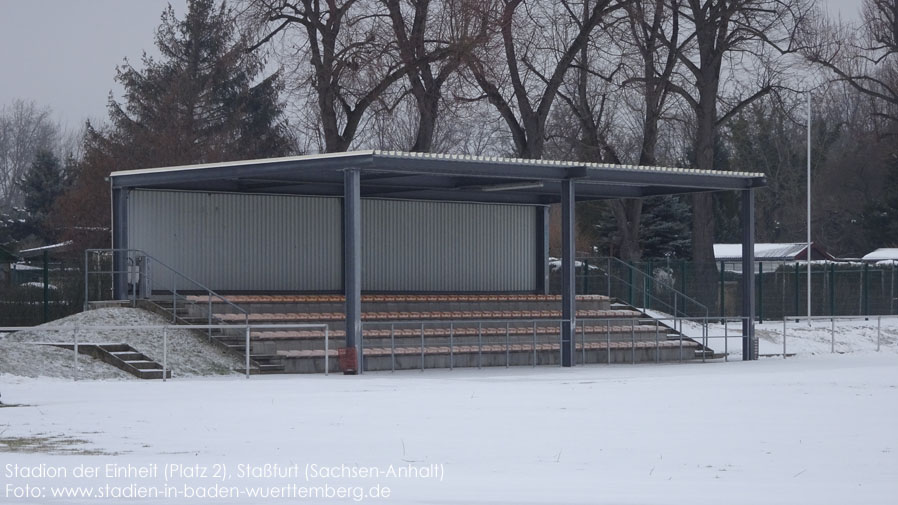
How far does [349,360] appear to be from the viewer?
Result: 25.8 metres

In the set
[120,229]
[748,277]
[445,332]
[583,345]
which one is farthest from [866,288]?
[120,229]

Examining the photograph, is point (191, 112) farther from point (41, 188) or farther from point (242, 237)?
point (242, 237)

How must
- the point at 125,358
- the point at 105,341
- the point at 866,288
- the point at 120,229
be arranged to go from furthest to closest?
the point at 866,288 → the point at 120,229 → the point at 105,341 → the point at 125,358

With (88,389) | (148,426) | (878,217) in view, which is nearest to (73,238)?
(88,389)

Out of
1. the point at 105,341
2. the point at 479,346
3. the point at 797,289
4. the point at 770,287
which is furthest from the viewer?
the point at 770,287

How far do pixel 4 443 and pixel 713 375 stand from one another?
52.0ft

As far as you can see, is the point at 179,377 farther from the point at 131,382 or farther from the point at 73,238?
the point at 73,238

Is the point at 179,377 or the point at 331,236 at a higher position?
the point at 331,236

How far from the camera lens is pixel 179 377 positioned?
2509 centimetres

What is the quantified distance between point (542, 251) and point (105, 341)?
1618 centimetres

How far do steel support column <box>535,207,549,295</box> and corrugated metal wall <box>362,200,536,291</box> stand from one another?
164 millimetres

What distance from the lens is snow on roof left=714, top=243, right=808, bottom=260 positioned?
76.2m

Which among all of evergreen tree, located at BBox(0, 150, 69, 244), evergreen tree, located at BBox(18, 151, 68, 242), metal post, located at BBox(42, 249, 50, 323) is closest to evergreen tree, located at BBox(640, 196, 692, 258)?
evergreen tree, located at BBox(0, 150, 69, 244)

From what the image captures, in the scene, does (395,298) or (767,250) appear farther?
(767,250)
